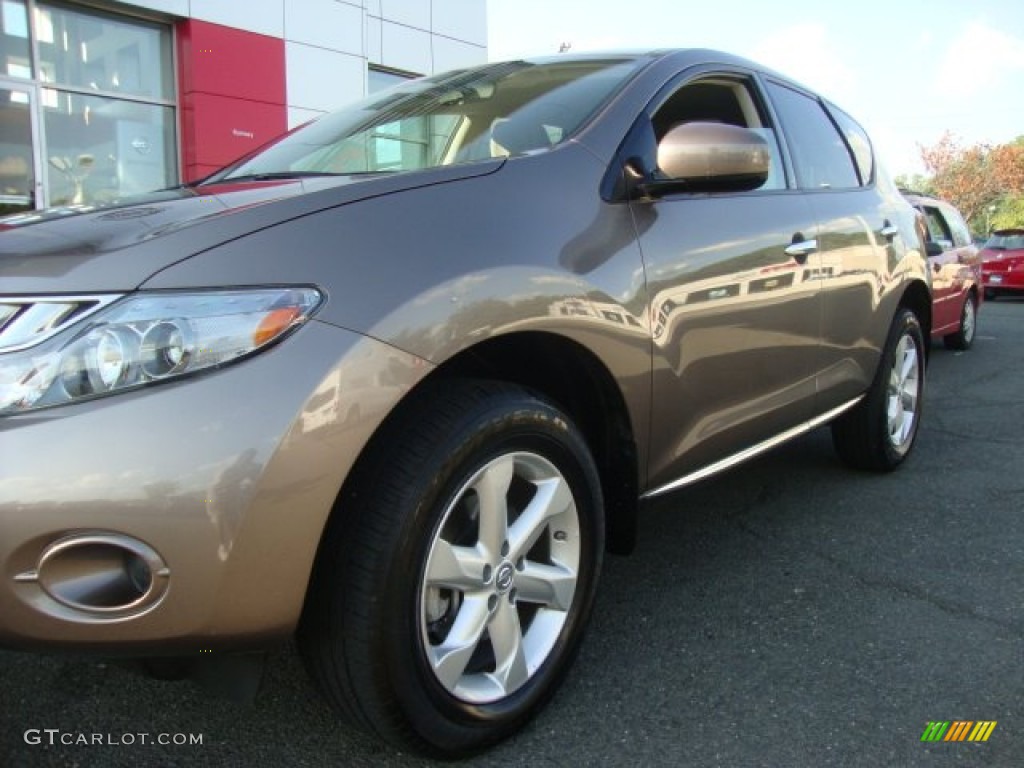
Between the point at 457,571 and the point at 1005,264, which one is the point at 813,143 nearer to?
the point at 457,571

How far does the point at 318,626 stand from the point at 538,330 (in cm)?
76

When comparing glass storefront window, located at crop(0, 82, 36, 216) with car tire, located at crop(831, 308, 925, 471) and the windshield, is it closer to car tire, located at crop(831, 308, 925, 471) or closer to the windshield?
the windshield

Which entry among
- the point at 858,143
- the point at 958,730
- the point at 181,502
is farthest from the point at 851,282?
the point at 181,502

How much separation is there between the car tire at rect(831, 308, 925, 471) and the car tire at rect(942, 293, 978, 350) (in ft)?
18.5

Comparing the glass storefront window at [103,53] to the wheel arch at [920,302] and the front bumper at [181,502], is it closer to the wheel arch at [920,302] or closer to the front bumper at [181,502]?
the wheel arch at [920,302]

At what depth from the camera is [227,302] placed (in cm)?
154

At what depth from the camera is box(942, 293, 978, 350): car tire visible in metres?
9.44

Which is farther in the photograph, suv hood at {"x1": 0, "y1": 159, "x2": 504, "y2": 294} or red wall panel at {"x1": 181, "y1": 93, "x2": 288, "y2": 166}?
red wall panel at {"x1": 181, "y1": 93, "x2": 288, "y2": 166}

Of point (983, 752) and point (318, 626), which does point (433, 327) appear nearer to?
point (318, 626)

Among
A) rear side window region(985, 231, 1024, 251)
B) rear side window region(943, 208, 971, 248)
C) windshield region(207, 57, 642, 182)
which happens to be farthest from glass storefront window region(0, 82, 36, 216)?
rear side window region(985, 231, 1024, 251)

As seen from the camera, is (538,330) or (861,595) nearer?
(538,330)

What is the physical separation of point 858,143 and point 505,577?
317cm

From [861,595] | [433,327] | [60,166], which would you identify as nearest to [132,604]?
[433,327]

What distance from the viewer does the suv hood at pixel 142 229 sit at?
5.03 ft
